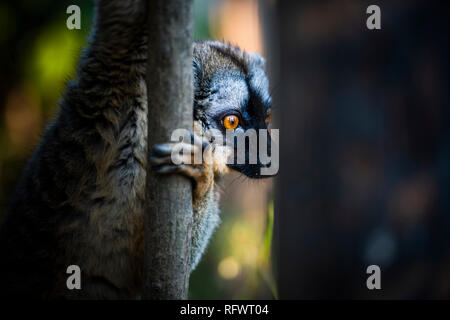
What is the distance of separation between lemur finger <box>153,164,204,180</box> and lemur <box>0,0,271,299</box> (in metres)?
0.01

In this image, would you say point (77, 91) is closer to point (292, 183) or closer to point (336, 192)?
point (292, 183)

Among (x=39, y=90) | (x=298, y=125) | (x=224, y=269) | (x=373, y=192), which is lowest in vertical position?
(x=224, y=269)

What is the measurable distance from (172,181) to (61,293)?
1.29 m

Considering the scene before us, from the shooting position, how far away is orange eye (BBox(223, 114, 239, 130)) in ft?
9.62

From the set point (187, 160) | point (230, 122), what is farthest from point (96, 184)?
point (230, 122)

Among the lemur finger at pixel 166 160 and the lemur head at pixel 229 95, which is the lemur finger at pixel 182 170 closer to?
the lemur finger at pixel 166 160

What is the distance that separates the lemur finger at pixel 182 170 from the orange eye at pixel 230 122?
830 mm

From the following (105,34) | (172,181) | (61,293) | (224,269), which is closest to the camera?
(172,181)

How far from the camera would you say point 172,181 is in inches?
77.3

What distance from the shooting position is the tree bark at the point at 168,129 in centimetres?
181

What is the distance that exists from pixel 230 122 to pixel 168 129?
112 cm

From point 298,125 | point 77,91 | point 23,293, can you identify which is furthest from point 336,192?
point 23,293

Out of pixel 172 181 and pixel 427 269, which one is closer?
pixel 172 181

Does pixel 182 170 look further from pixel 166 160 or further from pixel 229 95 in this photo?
pixel 229 95
